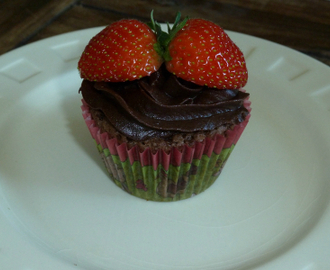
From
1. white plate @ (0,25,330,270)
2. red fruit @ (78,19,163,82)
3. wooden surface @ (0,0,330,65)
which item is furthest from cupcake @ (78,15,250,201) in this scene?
wooden surface @ (0,0,330,65)

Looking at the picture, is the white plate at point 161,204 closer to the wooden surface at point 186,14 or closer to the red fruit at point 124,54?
the wooden surface at point 186,14

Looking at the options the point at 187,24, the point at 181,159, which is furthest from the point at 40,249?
the point at 187,24

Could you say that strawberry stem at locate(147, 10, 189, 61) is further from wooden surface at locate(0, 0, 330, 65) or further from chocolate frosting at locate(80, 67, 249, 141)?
wooden surface at locate(0, 0, 330, 65)

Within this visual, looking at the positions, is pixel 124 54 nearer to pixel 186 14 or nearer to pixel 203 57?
pixel 203 57

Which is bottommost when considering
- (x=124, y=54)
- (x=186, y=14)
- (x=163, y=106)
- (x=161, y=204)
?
(x=161, y=204)

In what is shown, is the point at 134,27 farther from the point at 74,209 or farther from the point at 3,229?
the point at 3,229

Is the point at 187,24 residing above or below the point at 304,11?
above

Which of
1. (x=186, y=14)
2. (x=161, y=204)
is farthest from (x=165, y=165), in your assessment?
(x=186, y=14)
